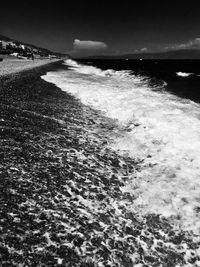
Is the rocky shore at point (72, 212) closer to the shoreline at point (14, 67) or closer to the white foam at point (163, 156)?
the white foam at point (163, 156)

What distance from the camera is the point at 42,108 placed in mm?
15422

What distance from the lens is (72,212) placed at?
20.2 ft

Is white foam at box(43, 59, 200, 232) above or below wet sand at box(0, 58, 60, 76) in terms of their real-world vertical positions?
below

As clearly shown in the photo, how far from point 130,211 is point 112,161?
2.85 meters

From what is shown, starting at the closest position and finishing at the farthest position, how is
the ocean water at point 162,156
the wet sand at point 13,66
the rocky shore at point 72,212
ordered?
the rocky shore at point 72,212 → the ocean water at point 162,156 → the wet sand at point 13,66

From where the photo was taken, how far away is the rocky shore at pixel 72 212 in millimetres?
5035

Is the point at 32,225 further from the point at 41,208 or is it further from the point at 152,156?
the point at 152,156

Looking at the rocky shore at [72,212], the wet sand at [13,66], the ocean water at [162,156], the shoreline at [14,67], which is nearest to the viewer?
the rocky shore at [72,212]

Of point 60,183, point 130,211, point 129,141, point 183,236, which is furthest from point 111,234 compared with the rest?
point 129,141

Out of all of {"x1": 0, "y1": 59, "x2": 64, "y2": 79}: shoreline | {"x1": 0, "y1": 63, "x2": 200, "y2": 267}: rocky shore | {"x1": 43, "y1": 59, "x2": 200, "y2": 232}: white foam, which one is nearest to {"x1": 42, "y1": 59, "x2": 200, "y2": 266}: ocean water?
{"x1": 43, "y1": 59, "x2": 200, "y2": 232}: white foam

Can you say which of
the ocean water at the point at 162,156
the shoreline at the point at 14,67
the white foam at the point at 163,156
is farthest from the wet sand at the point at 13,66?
the white foam at the point at 163,156

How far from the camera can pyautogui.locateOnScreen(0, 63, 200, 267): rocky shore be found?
5035 millimetres

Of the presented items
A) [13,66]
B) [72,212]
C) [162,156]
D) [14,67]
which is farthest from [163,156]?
[13,66]

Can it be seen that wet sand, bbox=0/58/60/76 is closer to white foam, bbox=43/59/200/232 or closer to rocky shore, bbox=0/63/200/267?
white foam, bbox=43/59/200/232
